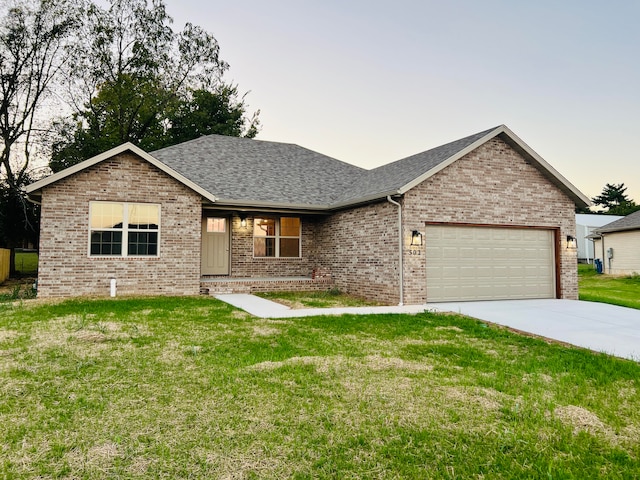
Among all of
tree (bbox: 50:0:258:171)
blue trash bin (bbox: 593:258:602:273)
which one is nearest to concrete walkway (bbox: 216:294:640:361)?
blue trash bin (bbox: 593:258:602:273)

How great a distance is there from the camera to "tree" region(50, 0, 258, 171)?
24.0 meters

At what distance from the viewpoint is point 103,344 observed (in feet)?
20.0

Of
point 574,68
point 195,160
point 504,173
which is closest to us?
point 504,173

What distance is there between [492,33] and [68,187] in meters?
14.5

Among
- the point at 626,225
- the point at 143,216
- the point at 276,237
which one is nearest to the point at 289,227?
the point at 276,237

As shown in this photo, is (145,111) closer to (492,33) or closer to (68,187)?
(68,187)

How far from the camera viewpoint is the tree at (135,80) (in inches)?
946

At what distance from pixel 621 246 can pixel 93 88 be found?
112ft

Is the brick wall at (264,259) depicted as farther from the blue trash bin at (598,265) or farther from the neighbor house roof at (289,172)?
the blue trash bin at (598,265)

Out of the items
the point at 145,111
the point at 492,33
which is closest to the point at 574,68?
the point at 492,33

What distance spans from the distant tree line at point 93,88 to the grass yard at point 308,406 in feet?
60.5

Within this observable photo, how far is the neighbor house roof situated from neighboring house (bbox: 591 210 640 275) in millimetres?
14574

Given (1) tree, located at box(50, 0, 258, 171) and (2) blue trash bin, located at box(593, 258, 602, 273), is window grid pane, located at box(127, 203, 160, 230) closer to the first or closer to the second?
(1) tree, located at box(50, 0, 258, 171)

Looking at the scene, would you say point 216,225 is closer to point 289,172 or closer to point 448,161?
point 289,172
